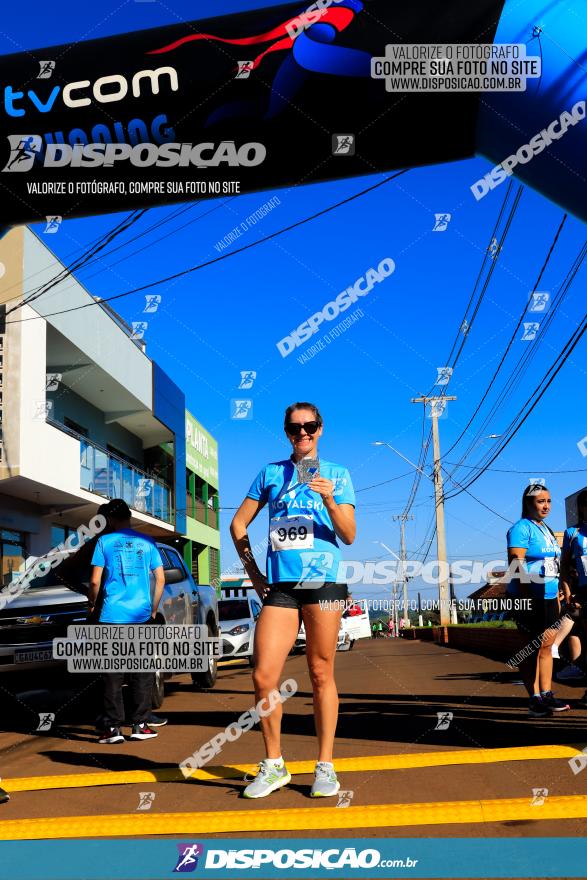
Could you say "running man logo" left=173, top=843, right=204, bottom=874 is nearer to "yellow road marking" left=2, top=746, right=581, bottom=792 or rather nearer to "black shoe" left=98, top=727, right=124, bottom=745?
"yellow road marking" left=2, top=746, right=581, bottom=792

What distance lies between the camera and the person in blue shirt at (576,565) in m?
6.97

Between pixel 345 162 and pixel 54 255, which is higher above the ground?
pixel 54 255

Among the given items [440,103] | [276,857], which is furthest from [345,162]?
[276,857]

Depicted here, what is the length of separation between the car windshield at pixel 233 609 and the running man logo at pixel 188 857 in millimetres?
13418

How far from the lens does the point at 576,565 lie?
7133mm

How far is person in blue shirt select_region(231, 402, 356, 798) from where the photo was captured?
4523mm

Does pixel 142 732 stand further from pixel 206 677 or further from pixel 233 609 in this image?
pixel 233 609

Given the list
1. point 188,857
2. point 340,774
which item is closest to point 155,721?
point 340,774

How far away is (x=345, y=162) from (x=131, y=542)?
3.46 metres

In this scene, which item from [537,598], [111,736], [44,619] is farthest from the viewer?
[44,619]

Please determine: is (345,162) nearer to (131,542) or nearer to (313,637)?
(131,542)

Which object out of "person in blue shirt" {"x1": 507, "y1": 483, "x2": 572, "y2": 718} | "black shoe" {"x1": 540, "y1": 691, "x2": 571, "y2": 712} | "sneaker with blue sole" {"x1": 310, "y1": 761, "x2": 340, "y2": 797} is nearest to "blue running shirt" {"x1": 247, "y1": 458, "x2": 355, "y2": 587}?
"sneaker with blue sole" {"x1": 310, "y1": 761, "x2": 340, "y2": 797}

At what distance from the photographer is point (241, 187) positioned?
722 centimetres

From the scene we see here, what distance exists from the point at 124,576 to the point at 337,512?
2939 mm
